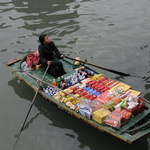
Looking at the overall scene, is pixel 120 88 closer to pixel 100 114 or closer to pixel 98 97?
pixel 98 97

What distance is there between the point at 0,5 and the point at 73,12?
4.92 meters

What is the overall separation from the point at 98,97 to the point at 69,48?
15.0ft

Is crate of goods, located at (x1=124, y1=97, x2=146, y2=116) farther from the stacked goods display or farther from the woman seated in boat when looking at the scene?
the woman seated in boat

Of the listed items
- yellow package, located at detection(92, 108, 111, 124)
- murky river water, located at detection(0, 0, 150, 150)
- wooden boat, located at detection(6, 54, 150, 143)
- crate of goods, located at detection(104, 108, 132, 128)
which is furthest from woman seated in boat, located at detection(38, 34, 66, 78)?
crate of goods, located at detection(104, 108, 132, 128)

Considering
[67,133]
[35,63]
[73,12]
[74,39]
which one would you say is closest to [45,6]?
[73,12]

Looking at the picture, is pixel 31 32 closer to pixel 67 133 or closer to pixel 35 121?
pixel 35 121

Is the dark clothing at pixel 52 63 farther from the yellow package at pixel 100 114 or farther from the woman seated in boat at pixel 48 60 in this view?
the yellow package at pixel 100 114

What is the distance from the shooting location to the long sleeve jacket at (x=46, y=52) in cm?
793

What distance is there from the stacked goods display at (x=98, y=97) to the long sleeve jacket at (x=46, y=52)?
0.90 metres

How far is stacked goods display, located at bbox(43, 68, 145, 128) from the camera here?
5.73 m

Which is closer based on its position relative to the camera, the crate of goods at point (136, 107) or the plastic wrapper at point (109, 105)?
the crate of goods at point (136, 107)

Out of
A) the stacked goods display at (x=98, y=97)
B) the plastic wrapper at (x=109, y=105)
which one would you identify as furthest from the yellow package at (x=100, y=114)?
the plastic wrapper at (x=109, y=105)

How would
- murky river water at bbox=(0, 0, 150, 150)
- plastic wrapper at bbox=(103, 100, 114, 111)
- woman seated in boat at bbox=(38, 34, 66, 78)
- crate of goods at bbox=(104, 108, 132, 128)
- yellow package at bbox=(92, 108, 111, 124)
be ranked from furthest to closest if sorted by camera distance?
woman seated in boat at bbox=(38, 34, 66, 78), murky river water at bbox=(0, 0, 150, 150), plastic wrapper at bbox=(103, 100, 114, 111), yellow package at bbox=(92, 108, 111, 124), crate of goods at bbox=(104, 108, 132, 128)

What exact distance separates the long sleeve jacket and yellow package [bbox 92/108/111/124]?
110 inches
